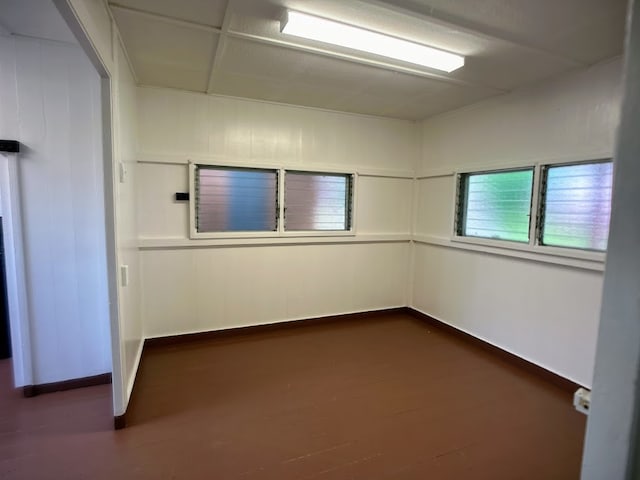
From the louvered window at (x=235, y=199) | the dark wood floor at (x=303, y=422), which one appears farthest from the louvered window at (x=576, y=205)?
the louvered window at (x=235, y=199)

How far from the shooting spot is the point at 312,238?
4016 mm

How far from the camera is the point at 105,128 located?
6.61ft

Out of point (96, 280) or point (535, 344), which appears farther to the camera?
point (535, 344)

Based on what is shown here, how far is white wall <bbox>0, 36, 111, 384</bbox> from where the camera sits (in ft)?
7.79

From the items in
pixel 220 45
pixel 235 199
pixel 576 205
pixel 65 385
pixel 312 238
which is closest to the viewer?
pixel 220 45

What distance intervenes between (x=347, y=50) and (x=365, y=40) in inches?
8.6

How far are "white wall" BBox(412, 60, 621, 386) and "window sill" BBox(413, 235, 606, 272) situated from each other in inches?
1.9

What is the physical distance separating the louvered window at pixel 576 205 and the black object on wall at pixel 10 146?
160 inches

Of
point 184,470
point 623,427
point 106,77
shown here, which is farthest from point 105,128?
point 623,427

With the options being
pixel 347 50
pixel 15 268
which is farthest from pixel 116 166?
pixel 347 50

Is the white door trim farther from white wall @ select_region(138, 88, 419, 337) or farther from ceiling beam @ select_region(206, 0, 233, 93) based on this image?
ceiling beam @ select_region(206, 0, 233, 93)

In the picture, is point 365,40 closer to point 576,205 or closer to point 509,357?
point 576,205

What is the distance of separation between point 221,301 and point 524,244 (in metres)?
3.04

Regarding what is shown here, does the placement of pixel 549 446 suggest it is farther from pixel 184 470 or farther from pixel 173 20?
pixel 173 20
